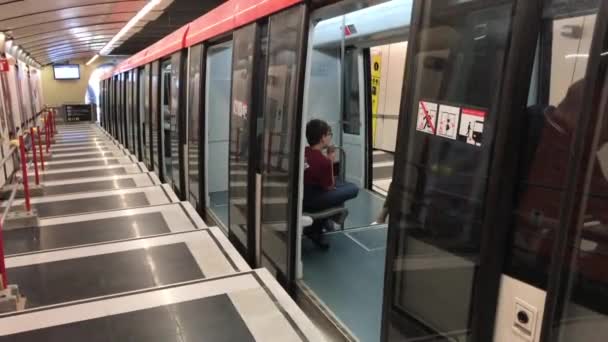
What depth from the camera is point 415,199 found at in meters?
1.67

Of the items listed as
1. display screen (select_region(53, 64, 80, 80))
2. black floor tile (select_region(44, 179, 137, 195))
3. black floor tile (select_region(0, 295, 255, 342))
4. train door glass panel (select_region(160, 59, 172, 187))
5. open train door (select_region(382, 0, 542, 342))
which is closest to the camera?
open train door (select_region(382, 0, 542, 342))

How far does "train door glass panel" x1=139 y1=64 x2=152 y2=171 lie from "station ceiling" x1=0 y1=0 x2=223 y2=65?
1.09 metres

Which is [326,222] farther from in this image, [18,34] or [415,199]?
[18,34]

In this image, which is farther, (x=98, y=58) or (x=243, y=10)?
(x=98, y=58)

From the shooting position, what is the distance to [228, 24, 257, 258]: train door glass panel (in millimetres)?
3297

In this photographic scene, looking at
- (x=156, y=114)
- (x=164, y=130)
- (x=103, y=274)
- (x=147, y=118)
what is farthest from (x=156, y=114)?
(x=103, y=274)

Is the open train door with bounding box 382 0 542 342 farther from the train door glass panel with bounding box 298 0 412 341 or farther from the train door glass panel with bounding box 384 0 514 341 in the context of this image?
the train door glass panel with bounding box 298 0 412 341

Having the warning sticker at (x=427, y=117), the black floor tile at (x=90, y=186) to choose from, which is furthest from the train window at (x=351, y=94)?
the warning sticker at (x=427, y=117)

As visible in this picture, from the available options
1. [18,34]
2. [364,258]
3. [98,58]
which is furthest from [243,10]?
[98,58]

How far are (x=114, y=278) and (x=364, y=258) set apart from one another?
1.93 metres

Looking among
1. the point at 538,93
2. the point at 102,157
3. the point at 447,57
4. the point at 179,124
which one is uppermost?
the point at 447,57

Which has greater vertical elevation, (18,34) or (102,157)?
(18,34)

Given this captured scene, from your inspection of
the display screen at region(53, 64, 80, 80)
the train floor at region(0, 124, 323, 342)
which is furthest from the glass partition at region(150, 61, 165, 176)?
the display screen at region(53, 64, 80, 80)

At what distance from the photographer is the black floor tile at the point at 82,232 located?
4.12 metres
